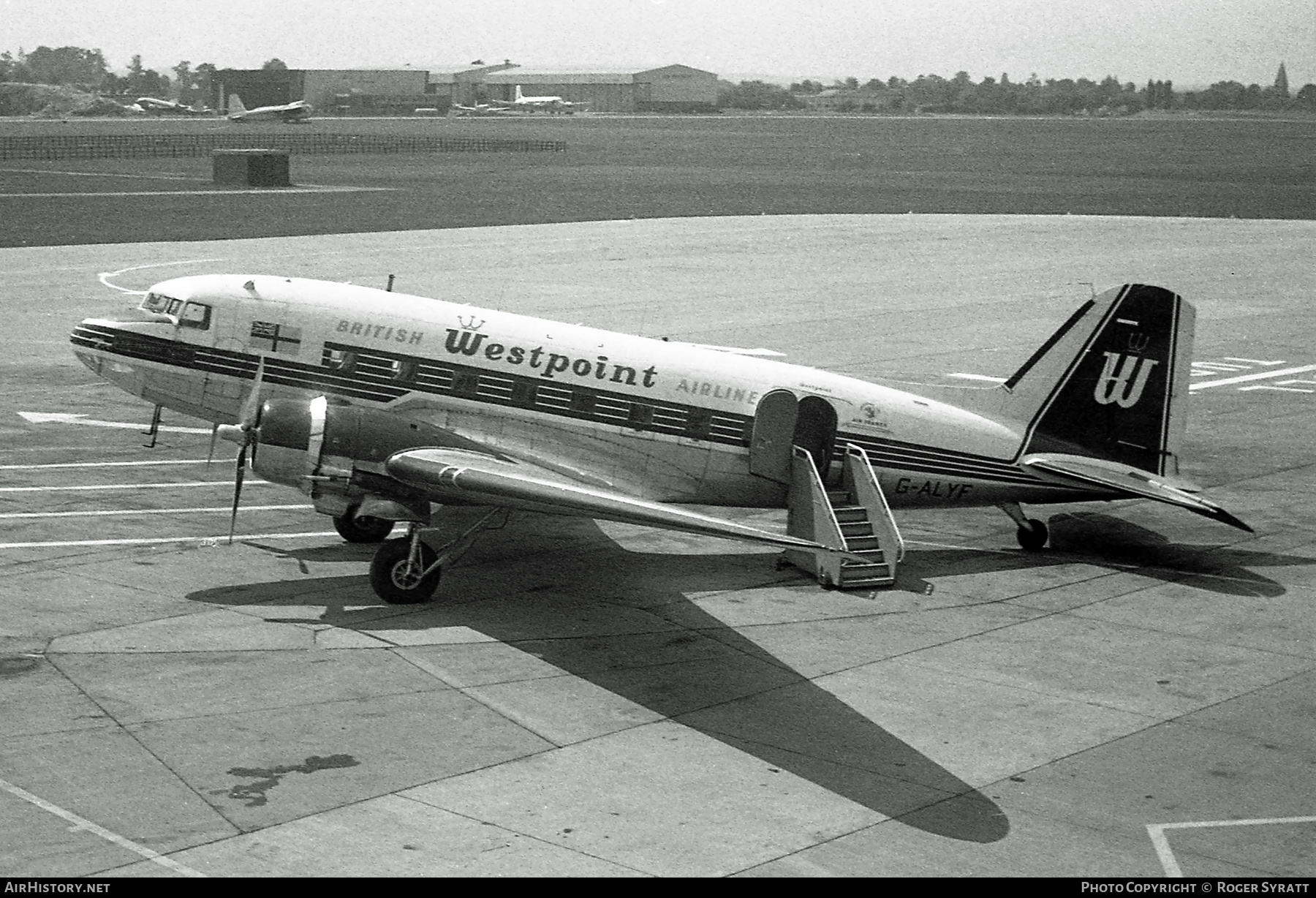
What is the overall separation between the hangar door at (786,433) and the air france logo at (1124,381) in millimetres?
4939

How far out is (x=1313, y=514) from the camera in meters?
30.8

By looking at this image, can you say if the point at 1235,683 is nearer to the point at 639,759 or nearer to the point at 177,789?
the point at 639,759

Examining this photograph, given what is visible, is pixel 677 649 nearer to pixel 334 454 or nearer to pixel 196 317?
pixel 334 454

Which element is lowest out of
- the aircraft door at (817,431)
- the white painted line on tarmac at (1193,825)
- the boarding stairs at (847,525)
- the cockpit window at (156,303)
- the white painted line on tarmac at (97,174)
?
the white painted line on tarmac at (1193,825)

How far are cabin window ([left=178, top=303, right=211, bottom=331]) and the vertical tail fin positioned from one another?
14.2 m

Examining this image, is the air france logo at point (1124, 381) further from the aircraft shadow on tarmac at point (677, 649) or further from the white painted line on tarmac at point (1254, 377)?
the white painted line on tarmac at point (1254, 377)

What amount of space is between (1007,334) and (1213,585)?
1161 inches

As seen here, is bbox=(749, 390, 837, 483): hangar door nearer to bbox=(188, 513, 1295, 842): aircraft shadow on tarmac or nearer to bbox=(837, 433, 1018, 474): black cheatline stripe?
bbox=(837, 433, 1018, 474): black cheatline stripe

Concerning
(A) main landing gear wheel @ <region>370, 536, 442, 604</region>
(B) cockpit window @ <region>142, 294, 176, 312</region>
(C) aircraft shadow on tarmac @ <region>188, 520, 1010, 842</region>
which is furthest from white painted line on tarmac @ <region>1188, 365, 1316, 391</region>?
(B) cockpit window @ <region>142, 294, 176, 312</region>

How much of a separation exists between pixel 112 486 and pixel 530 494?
1251 centimetres

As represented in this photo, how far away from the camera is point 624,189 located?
115 meters

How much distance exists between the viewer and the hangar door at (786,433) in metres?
25.9

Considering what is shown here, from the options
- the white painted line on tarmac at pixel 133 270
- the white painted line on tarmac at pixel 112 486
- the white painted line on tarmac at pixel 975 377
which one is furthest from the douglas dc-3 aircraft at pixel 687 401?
the white painted line on tarmac at pixel 133 270
